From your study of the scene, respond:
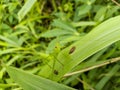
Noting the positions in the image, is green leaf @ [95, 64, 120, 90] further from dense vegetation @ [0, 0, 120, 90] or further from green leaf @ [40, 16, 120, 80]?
green leaf @ [40, 16, 120, 80]

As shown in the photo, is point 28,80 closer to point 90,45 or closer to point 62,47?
point 90,45

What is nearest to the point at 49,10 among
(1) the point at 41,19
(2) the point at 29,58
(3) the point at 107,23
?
(1) the point at 41,19

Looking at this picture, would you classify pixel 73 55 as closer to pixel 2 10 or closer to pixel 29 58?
pixel 29 58

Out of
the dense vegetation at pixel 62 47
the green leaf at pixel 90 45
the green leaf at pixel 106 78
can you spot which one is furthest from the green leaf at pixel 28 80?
the green leaf at pixel 106 78

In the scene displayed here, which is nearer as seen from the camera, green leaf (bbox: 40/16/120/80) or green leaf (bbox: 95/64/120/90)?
green leaf (bbox: 40/16/120/80)

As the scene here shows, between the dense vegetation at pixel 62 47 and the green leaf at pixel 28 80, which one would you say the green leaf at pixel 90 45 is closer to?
the dense vegetation at pixel 62 47

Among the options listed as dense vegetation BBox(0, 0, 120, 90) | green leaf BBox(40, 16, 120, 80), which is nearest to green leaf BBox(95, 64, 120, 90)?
dense vegetation BBox(0, 0, 120, 90)

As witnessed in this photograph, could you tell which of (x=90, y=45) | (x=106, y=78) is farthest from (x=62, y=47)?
(x=90, y=45)

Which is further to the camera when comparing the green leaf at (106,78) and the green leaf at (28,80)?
the green leaf at (106,78)
